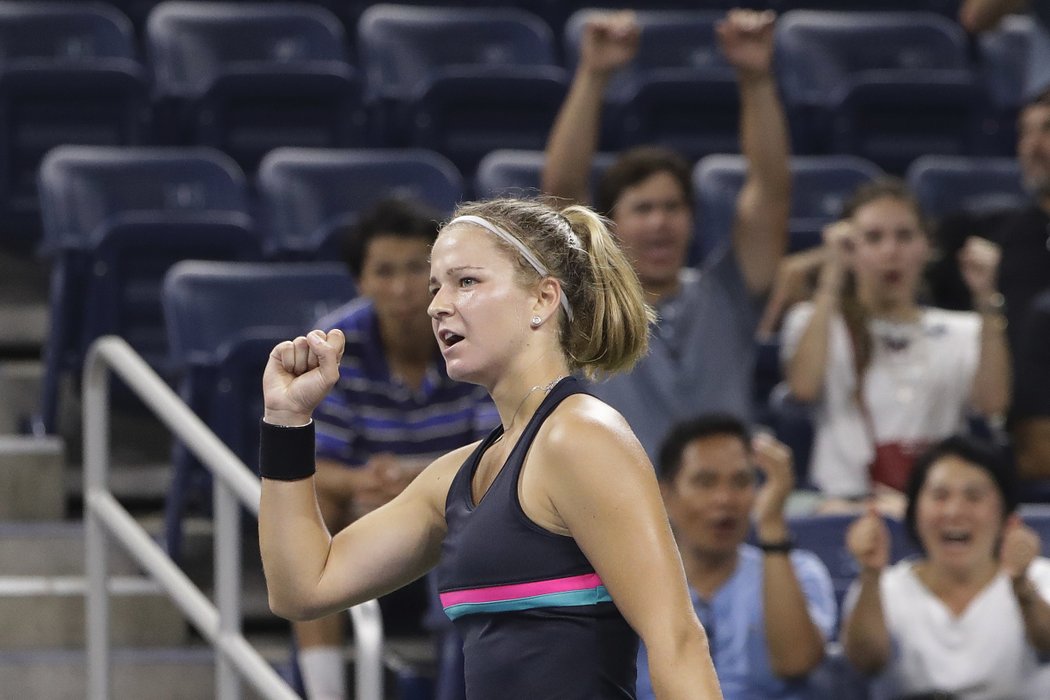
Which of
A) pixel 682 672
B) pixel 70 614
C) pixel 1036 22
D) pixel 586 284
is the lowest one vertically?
pixel 70 614

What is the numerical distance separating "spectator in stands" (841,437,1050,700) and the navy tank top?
2.01 metres

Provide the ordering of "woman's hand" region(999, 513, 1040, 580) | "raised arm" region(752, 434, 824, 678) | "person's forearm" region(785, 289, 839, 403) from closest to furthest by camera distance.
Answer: "raised arm" region(752, 434, 824, 678) → "woman's hand" region(999, 513, 1040, 580) → "person's forearm" region(785, 289, 839, 403)

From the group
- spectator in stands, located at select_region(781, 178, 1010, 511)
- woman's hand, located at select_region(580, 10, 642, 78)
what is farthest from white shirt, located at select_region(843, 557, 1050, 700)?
woman's hand, located at select_region(580, 10, 642, 78)

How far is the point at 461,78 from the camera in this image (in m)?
5.83

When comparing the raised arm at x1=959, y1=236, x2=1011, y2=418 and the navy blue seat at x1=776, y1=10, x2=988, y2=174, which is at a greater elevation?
the navy blue seat at x1=776, y1=10, x2=988, y2=174

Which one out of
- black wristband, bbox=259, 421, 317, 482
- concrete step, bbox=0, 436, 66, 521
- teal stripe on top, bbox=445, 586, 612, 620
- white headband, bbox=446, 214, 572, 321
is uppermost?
white headband, bbox=446, 214, 572, 321

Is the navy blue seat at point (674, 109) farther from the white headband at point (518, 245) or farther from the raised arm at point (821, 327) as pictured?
the white headband at point (518, 245)

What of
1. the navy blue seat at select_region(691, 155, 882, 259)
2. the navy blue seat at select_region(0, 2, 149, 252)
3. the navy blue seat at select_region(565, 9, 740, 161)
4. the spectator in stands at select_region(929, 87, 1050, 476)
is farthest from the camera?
the navy blue seat at select_region(565, 9, 740, 161)

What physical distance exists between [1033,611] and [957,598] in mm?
Answer: 167

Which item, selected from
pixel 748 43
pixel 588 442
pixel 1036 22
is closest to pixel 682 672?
pixel 588 442

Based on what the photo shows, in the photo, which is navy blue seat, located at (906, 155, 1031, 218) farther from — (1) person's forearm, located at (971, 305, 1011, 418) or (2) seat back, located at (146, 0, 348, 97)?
(2) seat back, located at (146, 0, 348, 97)

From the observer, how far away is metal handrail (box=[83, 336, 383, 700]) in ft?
11.2

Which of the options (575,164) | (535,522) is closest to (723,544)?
(575,164)

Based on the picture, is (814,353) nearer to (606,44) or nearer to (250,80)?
(606,44)
